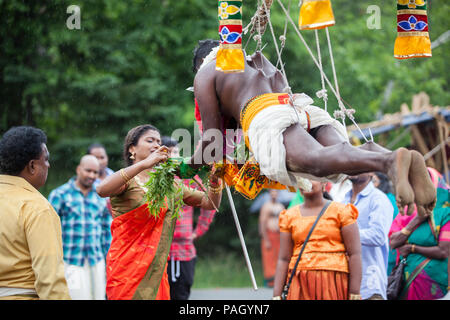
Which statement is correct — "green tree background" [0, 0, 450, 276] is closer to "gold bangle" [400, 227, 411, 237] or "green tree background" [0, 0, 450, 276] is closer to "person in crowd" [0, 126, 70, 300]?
"gold bangle" [400, 227, 411, 237]

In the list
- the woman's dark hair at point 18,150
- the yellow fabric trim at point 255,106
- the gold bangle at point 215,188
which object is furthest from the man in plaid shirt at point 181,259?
the woman's dark hair at point 18,150

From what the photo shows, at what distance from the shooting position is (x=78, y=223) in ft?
24.2

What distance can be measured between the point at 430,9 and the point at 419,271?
10.7 m

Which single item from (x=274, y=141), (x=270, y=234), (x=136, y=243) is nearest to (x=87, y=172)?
(x=136, y=243)

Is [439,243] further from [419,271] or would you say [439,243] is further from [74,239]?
[74,239]

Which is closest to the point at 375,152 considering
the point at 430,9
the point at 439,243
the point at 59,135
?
the point at 439,243

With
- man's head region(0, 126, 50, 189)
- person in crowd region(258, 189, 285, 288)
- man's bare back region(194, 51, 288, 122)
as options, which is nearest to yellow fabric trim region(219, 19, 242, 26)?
man's bare back region(194, 51, 288, 122)

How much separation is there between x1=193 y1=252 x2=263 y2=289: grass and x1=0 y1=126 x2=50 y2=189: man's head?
28.7 feet

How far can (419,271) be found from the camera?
5.93 meters

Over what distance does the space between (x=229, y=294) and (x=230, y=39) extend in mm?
7462

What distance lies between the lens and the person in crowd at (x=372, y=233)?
18.7 feet

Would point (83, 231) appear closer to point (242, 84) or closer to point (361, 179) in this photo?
point (361, 179)

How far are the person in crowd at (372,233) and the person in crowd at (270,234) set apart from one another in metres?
5.54

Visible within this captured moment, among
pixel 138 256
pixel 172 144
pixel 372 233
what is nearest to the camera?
pixel 138 256
